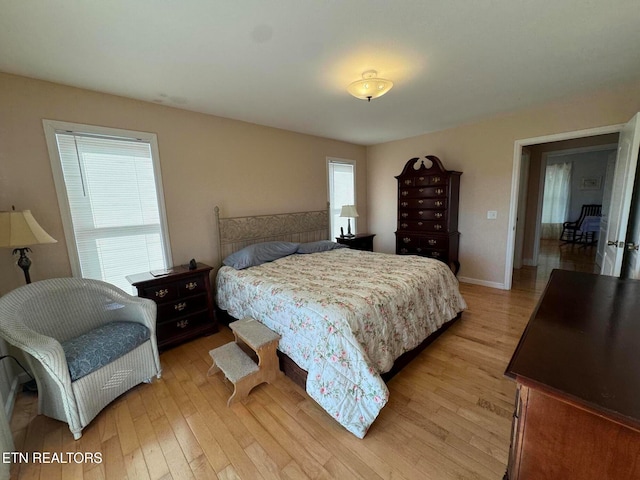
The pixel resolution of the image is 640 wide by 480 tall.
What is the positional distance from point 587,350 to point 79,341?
283 cm

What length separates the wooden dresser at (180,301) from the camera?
2488 mm

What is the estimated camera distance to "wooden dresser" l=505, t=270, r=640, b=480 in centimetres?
70

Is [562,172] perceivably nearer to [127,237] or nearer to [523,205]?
[523,205]

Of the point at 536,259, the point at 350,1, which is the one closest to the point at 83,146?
the point at 350,1

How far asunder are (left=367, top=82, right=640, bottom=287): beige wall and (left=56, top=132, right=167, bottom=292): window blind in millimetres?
4028

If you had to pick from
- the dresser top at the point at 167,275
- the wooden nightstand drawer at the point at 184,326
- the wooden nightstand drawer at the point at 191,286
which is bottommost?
the wooden nightstand drawer at the point at 184,326

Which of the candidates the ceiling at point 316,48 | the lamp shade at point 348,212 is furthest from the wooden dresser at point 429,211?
the ceiling at point 316,48

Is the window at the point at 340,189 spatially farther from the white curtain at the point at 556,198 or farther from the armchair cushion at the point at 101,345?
the white curtain at the point at 556,198

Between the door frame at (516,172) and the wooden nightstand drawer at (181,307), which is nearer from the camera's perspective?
the wooden nightstand drawer at (181,307)

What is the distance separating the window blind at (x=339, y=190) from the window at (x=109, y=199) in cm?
276

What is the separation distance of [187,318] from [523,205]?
588 centimetres

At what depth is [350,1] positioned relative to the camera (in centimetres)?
143

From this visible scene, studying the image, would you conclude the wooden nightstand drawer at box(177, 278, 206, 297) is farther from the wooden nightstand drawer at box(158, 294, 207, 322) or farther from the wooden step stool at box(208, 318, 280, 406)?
the wooden step stool at box(208, 318, 280, 406)

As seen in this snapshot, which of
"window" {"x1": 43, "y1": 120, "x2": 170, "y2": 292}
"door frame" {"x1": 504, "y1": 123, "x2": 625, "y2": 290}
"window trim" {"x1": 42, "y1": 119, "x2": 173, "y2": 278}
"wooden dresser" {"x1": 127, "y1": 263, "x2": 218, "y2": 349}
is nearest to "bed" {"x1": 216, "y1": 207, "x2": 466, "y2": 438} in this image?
"wooden dresser" {"x1": 127, "y1": 263, "x2": 218, "y2": 349}
